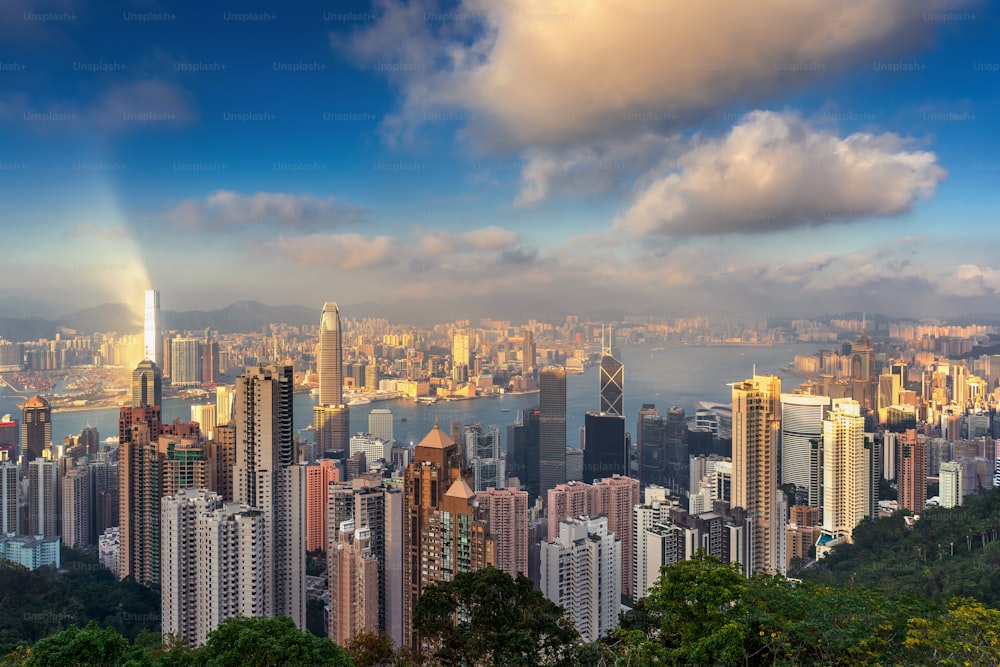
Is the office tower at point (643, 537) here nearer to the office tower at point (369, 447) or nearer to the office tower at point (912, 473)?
the office tower at point (912, 473)

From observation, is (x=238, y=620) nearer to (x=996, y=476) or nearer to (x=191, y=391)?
(x=191, y=391)

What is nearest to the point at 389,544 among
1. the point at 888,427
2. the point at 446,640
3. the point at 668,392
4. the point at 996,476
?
the point at 446,640

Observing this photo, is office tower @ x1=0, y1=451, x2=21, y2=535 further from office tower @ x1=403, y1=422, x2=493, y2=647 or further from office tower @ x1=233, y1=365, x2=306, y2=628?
office tower @ x1=403, y1=422, x2=493, y2=647

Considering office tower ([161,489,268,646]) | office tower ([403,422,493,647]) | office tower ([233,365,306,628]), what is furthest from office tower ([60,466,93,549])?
Answer: office tower ([403,422,493,647])

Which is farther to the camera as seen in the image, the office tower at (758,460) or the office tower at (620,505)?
the office tower at (758,460)

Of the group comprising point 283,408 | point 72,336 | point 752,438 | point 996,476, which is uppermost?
point 72,336

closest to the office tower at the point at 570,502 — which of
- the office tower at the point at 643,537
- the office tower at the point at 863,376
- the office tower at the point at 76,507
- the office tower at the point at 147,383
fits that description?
the office tower at the point at 643,537
